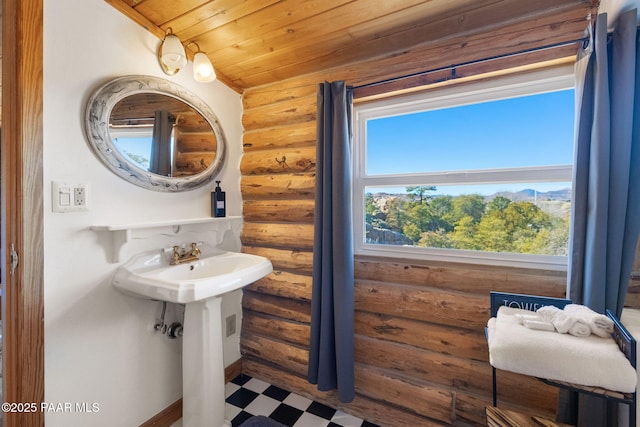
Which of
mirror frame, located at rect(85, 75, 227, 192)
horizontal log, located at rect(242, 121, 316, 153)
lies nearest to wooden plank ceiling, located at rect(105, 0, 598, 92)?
mirror frame, located at rect(85, 75, 227, 192)

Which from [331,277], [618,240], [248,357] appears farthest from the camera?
[248,357]

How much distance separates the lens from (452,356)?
1.36 metres

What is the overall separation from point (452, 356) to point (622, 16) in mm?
1625

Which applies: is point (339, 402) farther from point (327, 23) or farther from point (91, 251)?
point (327, 23)

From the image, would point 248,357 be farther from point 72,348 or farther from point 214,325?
point 72,348

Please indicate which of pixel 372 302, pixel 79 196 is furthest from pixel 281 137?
pixel 372 302

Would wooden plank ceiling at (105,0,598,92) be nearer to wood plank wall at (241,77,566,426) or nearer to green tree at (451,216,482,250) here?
wood plank wall at (241,77,566,426)

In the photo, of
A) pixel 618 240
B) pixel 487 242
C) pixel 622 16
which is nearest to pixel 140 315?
pixel 487 242

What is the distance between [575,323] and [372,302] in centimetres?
90

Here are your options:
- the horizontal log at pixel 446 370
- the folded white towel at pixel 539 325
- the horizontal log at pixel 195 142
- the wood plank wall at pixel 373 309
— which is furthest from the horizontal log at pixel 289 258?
the folded white towel at pixel 539 325

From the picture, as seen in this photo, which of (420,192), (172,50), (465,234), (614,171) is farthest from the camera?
(420,192)

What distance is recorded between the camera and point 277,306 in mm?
1856

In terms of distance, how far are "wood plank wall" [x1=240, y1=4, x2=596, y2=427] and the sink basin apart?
412 mm

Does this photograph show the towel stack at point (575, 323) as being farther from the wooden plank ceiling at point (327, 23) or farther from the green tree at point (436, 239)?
the wooden plank ceiling at point (327, 23)
